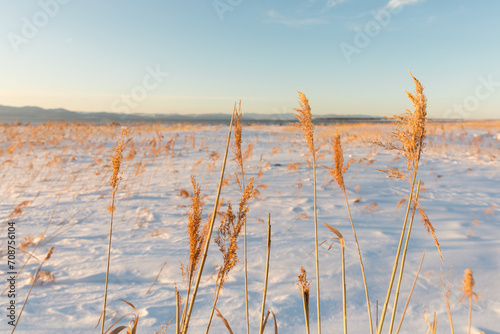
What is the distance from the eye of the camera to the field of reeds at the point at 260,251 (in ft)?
3.53

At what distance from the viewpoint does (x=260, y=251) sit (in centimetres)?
288

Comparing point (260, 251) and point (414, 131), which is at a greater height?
point (414, 131)

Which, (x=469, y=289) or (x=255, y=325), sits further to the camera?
(x=255, y=325)

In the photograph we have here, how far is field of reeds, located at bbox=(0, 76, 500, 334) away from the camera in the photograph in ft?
3.53

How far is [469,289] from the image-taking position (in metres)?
1.08

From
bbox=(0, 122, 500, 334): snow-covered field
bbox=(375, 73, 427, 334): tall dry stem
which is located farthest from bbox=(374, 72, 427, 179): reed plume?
bbox=(0, 122, 500, 334): snow-covered field

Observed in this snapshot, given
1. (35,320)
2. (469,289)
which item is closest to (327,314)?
(469,289)

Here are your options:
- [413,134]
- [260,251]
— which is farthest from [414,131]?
[260,251]

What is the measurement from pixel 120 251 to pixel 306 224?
2104 mm

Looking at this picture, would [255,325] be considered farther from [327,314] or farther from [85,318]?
[85,318]

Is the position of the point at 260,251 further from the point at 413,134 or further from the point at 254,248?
the point at 413,134

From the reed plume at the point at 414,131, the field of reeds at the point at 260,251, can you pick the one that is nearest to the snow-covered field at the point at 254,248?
the field of reeds at the point at 260,251

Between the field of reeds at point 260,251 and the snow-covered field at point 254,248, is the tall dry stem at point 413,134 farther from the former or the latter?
the snow-covered field at point 254,248

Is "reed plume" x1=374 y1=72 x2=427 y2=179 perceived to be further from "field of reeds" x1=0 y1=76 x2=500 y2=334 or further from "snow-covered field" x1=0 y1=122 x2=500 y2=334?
"snow-covered field" x1=0 y1=122 x2=500 y2=334
